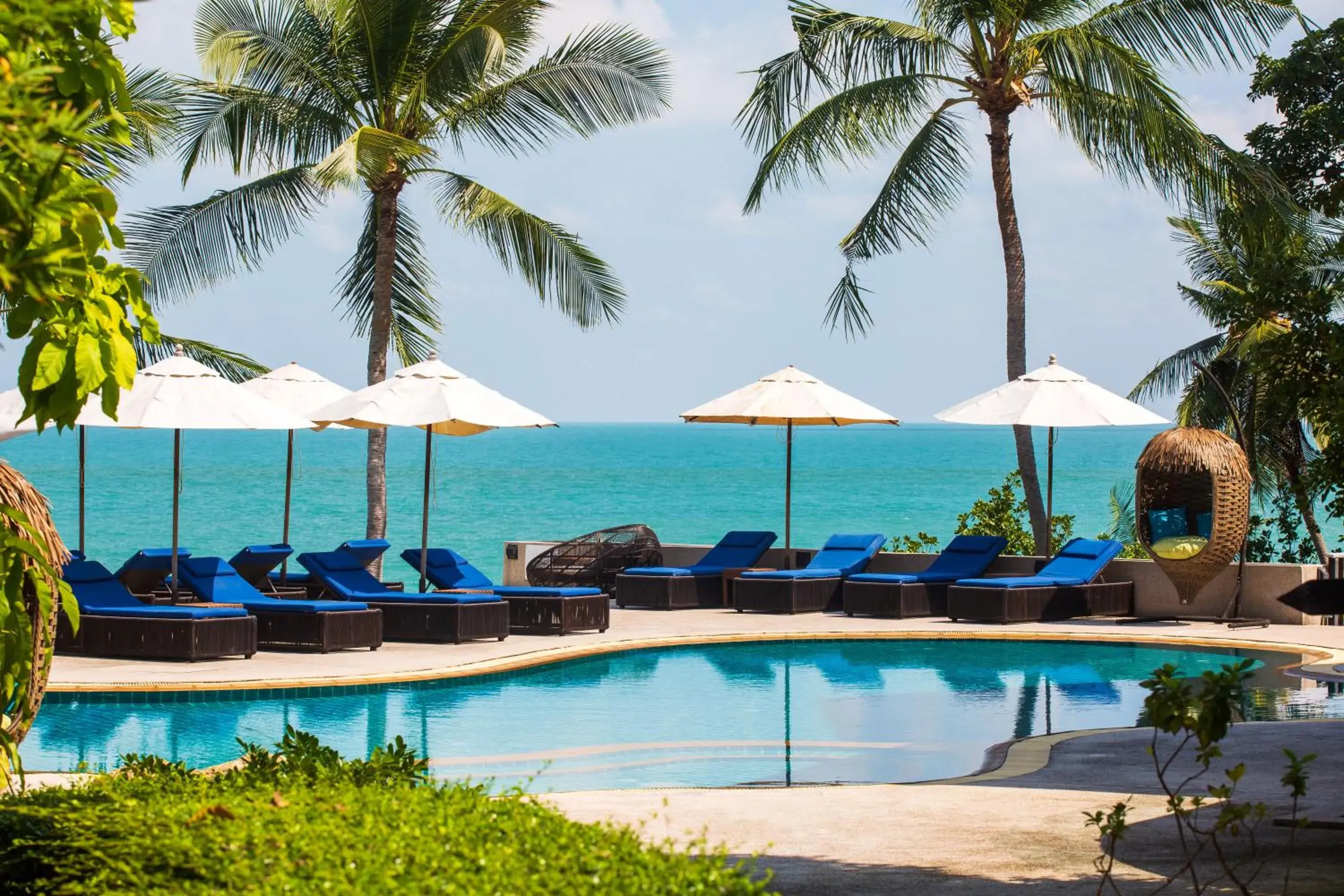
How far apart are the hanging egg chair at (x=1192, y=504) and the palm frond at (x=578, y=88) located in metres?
7.33

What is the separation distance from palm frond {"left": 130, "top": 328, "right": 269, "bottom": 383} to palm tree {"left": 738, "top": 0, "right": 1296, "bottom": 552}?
23.0 feet

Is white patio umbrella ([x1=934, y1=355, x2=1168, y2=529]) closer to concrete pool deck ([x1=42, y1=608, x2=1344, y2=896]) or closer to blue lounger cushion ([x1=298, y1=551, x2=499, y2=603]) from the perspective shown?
concrete pool deck ([x1=42, y1=608, x2=1344, y2=896])

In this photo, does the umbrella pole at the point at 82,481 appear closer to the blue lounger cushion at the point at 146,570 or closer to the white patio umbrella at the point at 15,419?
the white patio umbrella at the point at 15,419

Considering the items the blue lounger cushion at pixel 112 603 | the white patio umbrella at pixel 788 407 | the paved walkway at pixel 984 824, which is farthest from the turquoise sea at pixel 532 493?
the paved walkway at pixel 984 824

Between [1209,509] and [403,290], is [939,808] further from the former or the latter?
[403,290]

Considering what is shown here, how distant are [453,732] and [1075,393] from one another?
9.39 metres

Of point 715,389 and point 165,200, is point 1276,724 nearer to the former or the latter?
point 165,200

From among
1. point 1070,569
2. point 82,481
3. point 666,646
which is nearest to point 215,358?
point 82,481

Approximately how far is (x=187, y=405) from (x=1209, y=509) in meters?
10.6

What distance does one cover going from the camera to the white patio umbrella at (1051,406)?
656 inches

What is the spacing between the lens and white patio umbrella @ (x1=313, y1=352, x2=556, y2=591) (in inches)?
552

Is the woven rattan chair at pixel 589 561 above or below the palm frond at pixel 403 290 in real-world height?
below

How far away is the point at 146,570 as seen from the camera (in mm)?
14883

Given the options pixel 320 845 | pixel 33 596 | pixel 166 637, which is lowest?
pixel 166 637
